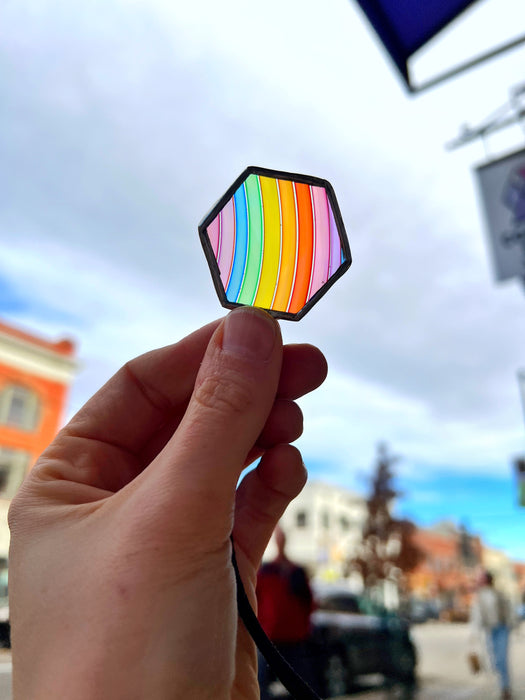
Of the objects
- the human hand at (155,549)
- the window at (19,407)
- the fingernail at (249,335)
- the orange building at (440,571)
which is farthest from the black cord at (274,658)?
the orange building at (440,571)

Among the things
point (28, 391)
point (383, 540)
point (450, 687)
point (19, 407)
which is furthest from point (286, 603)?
point (383, 540)

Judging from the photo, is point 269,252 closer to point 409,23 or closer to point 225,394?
point 225,394

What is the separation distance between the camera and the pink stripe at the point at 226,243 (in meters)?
0.79

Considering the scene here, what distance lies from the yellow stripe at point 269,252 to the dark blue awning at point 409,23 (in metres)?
1.80

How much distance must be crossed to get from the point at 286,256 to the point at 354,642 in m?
5.37

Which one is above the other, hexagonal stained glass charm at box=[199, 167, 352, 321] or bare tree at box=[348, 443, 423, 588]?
hexagonal stained glass charm at box=[199, 167, 352, 321]

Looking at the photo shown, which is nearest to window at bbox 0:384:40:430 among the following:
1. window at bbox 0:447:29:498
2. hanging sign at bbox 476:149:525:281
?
window at bbox 0:447:29:498

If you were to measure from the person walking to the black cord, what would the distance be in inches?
203

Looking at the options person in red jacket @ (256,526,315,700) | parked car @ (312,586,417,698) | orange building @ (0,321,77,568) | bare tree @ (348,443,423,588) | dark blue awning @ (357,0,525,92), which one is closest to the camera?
dark blue awning @ (357,0,525,92)

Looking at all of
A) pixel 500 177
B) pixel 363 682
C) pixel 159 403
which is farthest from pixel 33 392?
pixel 159 403

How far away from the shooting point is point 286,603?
2982 millimetres

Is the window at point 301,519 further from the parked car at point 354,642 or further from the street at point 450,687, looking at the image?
the parked car at point 354,642

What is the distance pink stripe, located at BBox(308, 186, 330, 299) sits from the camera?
0.79 meters

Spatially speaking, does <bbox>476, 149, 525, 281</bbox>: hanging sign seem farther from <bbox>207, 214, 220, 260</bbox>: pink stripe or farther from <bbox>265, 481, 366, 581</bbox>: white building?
<bbox>265, 481, 366, 581</bbox>: white building
